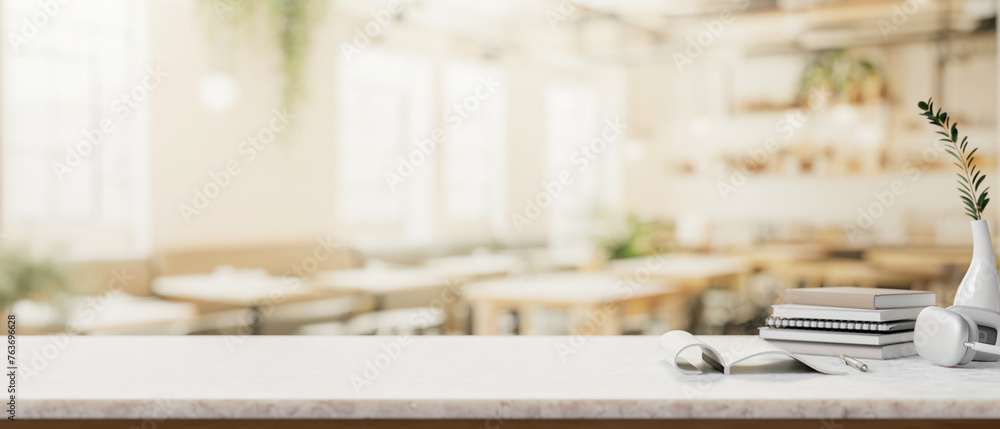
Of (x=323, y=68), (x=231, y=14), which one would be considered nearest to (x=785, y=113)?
(x=323, y=68)

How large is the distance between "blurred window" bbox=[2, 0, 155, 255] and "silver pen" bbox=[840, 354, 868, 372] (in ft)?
16.4

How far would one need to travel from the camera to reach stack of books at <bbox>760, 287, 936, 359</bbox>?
1.52m

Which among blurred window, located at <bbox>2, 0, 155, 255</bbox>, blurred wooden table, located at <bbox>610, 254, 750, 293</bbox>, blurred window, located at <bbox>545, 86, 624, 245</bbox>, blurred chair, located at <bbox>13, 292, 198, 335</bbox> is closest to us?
blurred chair, located at <bbox>13, 292, 198, 335</bbox>

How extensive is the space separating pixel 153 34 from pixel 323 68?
4.68 feet

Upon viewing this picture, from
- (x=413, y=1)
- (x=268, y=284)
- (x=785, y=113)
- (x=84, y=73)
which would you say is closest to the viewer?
(x=268, y=284)

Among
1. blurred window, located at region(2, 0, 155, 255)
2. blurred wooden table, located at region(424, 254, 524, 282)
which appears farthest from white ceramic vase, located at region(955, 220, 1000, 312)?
blurred wooden table, located at region(424, 254, 524, 282)

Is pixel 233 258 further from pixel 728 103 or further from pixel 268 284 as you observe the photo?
pixel 728 103

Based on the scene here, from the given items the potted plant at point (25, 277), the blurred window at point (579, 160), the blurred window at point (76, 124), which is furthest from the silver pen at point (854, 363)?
the blurred window at point (579, 160)

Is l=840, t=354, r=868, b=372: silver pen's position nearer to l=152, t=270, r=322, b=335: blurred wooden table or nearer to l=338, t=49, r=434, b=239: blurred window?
l=152, t=270, r=322, b=335: blurred wooden table

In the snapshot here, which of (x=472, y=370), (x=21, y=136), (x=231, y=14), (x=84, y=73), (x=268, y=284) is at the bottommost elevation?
(x=268, y=284)

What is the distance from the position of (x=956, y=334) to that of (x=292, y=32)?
19.5 feet

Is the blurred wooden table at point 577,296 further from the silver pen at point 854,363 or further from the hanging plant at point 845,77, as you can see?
the hanging plant at point 845,77

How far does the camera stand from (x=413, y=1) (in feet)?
24.6

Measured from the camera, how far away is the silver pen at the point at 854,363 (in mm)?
1410
